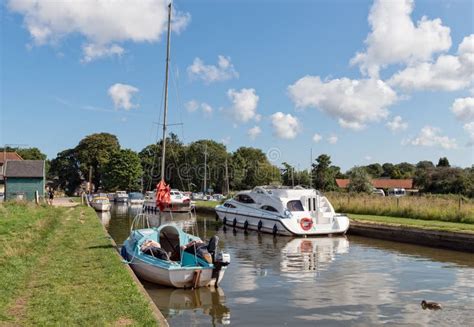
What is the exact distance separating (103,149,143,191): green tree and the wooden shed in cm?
3737

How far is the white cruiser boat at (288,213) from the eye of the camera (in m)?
29.6

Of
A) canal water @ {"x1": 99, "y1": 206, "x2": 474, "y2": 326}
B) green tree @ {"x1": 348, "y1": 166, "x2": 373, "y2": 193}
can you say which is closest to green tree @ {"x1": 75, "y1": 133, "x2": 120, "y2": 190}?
green tree @ {"x1": 348, "y1": 166, "x2": 373, "y2": 193}

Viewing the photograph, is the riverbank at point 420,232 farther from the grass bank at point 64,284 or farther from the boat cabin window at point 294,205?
the grass bank at point 64,284

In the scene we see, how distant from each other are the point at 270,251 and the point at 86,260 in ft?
33.1

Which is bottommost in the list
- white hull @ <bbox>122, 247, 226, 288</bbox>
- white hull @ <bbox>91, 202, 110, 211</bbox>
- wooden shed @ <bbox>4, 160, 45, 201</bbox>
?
white hull @ <bbox>122, 247, 226, 288</bbox>

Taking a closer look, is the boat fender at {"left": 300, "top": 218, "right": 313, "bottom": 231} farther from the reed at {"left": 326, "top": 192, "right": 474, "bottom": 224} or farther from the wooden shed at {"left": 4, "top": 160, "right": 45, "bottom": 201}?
the wooden shed at {"left": 4, "top": 160, "right": 45, "bottom": 201}

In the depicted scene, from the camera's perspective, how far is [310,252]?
23.3 meters

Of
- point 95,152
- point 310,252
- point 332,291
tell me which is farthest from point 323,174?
point 332,291

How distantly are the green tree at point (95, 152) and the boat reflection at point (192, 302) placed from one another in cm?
9419

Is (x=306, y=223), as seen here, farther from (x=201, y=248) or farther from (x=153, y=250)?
(x=201, y=248)

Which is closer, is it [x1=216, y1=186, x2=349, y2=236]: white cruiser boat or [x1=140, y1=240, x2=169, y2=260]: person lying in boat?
[x1=140, y1=240, x2=169, y2=260]: person lying in boat

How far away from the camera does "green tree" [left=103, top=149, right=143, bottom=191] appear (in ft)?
316

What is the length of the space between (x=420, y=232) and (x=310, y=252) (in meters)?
5.97

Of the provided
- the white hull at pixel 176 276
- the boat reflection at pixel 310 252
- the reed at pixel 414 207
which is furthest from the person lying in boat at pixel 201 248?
the reed at pixel 414 207
